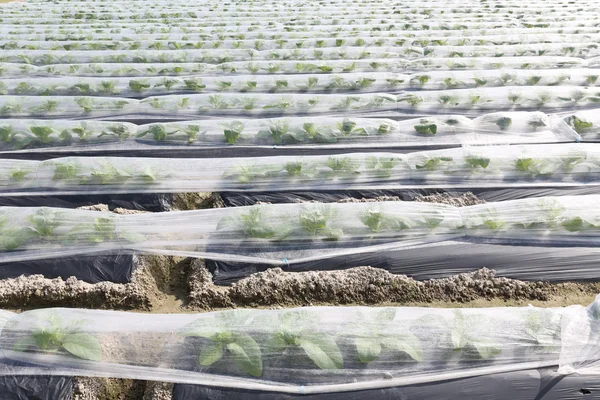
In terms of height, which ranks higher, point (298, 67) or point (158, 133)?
point (298, 67)

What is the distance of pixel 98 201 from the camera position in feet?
8.79

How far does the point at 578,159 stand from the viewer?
287 centimetres

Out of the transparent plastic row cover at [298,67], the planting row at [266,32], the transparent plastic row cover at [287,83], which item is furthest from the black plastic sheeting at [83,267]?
the planting row at [266,32]

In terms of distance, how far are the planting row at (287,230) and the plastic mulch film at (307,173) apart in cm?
37

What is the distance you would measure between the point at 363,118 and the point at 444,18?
427cm

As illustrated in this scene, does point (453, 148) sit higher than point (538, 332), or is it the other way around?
point (453, 148)

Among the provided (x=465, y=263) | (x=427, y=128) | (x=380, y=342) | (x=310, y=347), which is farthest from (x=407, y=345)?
(x=427, y=128)

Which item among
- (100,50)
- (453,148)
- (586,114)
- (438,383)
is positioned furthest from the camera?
(100,50)

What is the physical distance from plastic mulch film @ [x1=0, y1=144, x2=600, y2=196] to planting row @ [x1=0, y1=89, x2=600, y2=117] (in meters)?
0.92

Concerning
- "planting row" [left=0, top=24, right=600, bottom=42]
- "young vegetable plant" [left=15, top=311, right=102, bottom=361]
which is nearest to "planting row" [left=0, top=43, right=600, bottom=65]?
"planting row" [left=0, top=24, right=600, bottom=42]

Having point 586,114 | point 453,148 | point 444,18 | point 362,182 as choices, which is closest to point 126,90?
point 362,182

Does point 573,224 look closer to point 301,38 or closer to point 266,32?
point 301,38

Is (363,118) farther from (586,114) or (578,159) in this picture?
(586,114)

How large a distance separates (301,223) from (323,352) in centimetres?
79
